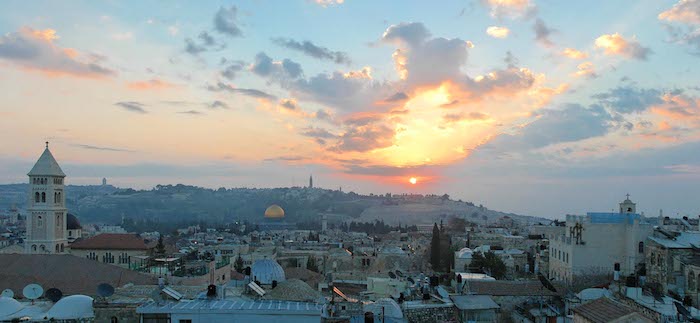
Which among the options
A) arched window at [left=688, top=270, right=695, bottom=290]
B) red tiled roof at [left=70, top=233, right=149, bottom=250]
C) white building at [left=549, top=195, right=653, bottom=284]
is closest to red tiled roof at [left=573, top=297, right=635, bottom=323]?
arched window at [left=688, top=270, right=695, bottom=290]

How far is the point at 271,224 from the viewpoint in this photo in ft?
520

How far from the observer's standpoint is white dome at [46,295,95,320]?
15609 mm

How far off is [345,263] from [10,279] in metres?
31.8

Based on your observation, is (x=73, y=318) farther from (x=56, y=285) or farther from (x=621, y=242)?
(x=621, y=242)

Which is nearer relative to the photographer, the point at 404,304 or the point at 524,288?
the point at 404,304

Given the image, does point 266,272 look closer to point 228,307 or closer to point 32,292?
point 32,292

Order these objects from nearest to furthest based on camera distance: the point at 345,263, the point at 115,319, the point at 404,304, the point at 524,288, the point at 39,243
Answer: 1. the point at 115,319
2. the point at 404,304
3. the point at 524,288
4. the point at 39,243
5. the point at 345,263

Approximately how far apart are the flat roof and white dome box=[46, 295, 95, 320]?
172 cm

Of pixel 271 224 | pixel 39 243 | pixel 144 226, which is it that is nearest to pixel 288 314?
pixel 39 243

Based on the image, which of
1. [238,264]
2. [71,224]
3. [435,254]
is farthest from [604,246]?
[71,224]

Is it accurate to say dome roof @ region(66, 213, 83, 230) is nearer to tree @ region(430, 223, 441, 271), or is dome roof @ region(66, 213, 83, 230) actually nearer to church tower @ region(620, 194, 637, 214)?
tree @ region(430, 223, 441, 271)

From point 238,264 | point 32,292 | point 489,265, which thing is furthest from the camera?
point 238,264

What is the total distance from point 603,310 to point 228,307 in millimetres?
8541

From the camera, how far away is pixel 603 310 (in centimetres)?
1528
